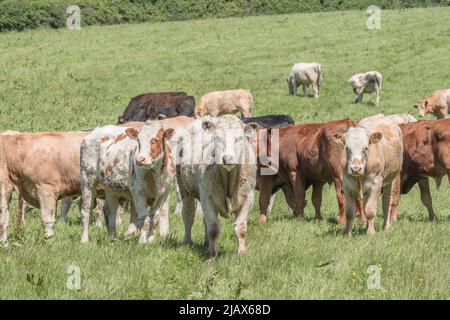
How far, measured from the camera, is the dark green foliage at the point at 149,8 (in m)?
51.1

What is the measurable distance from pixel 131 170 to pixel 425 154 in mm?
5611

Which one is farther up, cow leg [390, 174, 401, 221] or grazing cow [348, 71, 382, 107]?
grazing cow [348, 71, 382, 107]

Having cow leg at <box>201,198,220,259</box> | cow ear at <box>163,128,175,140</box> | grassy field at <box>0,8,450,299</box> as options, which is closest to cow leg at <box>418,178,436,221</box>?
grassy field at <box>0,8,450,299</box>

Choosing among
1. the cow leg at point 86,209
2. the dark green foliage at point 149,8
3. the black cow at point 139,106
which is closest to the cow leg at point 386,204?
the cow leg at point 86,209

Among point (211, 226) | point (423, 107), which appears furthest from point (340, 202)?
point (423, 107)

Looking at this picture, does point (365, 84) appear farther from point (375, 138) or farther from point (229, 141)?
point (229, 141)

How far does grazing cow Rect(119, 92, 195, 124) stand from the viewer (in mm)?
22688

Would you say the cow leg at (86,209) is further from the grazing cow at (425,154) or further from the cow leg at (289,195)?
the grazing cow at (425,154)

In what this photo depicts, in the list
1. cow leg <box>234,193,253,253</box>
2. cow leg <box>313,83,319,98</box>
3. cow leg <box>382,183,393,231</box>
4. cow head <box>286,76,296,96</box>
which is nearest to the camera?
cow leg <box>234,193,253,253</box>

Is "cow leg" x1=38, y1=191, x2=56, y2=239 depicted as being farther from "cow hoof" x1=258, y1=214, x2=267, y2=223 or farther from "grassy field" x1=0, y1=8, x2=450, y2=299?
"cow hoof" x1=258, y1=214, x2=267, y2=223

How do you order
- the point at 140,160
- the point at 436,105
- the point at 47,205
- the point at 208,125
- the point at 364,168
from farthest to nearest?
the point at 436,105
the point at 47,205
the point at 364,168
the point at 140,160
the point at 208,125

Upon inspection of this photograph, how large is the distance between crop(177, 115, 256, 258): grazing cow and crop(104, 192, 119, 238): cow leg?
1781mm

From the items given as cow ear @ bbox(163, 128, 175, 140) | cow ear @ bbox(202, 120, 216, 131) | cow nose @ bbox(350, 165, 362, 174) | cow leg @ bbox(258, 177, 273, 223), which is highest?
cow ear @ bbox(202, 120, 216, 131)

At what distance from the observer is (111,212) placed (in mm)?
12070
